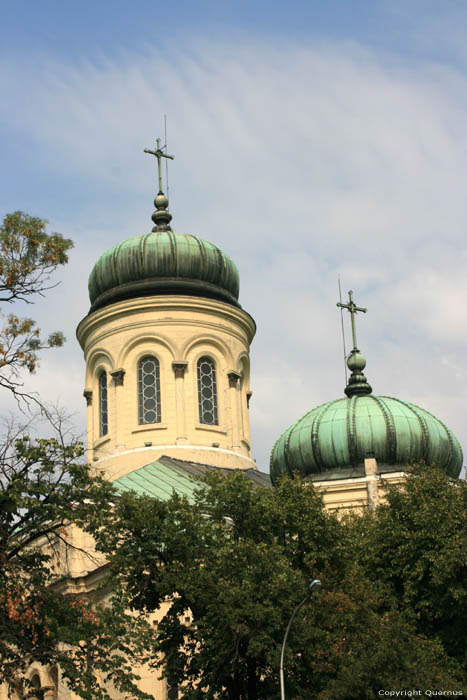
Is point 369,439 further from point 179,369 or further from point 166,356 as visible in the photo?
point 166,356

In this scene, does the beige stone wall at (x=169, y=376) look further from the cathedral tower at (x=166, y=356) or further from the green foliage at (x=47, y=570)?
the green foliage at (x=47, y=570)

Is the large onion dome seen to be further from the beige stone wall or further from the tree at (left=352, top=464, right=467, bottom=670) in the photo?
the tree at (left=352, top=464, right=467, bottom=670)

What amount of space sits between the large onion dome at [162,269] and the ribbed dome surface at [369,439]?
386 inches

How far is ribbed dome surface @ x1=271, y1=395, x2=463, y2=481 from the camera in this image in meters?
32.0

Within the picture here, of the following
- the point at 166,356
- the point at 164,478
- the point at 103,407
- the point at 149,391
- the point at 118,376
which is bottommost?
the point at 164,478

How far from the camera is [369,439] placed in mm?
31984

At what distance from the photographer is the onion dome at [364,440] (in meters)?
32.0

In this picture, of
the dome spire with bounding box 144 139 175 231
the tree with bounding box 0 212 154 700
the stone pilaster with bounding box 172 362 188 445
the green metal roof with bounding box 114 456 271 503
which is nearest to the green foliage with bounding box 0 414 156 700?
the tree with bounding box 0 212 154 700

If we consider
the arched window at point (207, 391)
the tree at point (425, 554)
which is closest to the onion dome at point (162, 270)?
the arched window at point (207, 391)

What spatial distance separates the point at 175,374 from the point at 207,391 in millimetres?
1587

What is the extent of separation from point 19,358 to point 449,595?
11271mm

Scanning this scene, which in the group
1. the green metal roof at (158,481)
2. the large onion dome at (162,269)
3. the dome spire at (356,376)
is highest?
the large onion dome at (162,269)

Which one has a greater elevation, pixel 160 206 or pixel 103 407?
pixel 160 206

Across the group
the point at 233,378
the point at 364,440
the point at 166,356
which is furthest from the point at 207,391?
the point at 364,440
